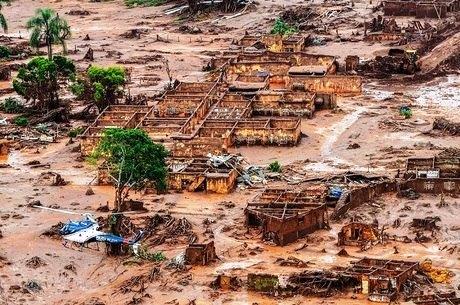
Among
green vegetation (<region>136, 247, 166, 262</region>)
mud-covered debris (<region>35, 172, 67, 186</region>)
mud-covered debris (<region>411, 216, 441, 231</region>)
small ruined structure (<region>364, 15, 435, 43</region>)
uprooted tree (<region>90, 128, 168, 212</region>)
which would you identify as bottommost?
mud-covered debris (<region>35, 172, 67, 186</region>)

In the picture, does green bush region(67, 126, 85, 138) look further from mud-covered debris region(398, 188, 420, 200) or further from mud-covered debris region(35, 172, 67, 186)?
mud-covered debris region(398, 188, 420, 200)

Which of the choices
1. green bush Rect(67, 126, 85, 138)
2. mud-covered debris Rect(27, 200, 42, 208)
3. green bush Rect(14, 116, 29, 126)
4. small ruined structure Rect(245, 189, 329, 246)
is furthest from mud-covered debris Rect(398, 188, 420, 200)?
green bush Rect(14, 116, 29, 126)

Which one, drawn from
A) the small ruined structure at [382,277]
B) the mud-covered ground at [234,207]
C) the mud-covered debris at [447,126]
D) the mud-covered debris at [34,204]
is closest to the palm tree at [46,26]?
the mud-covered ground at [234,207]

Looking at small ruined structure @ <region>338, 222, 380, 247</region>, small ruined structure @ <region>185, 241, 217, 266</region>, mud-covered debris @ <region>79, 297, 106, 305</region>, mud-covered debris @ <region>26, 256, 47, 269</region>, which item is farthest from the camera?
small ruined structure @ <region>338, 222, 380, 247</region>

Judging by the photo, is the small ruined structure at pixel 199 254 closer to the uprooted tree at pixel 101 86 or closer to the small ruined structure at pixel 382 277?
the small ruined structure at pixel 382 277

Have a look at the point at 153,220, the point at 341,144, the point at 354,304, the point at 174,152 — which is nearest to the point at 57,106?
the point at 174,152

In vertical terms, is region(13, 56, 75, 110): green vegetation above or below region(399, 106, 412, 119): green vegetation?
above

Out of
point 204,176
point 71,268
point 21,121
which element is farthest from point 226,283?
point 21,121

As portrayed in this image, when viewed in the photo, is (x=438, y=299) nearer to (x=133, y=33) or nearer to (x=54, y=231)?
(x=54, y=231)
